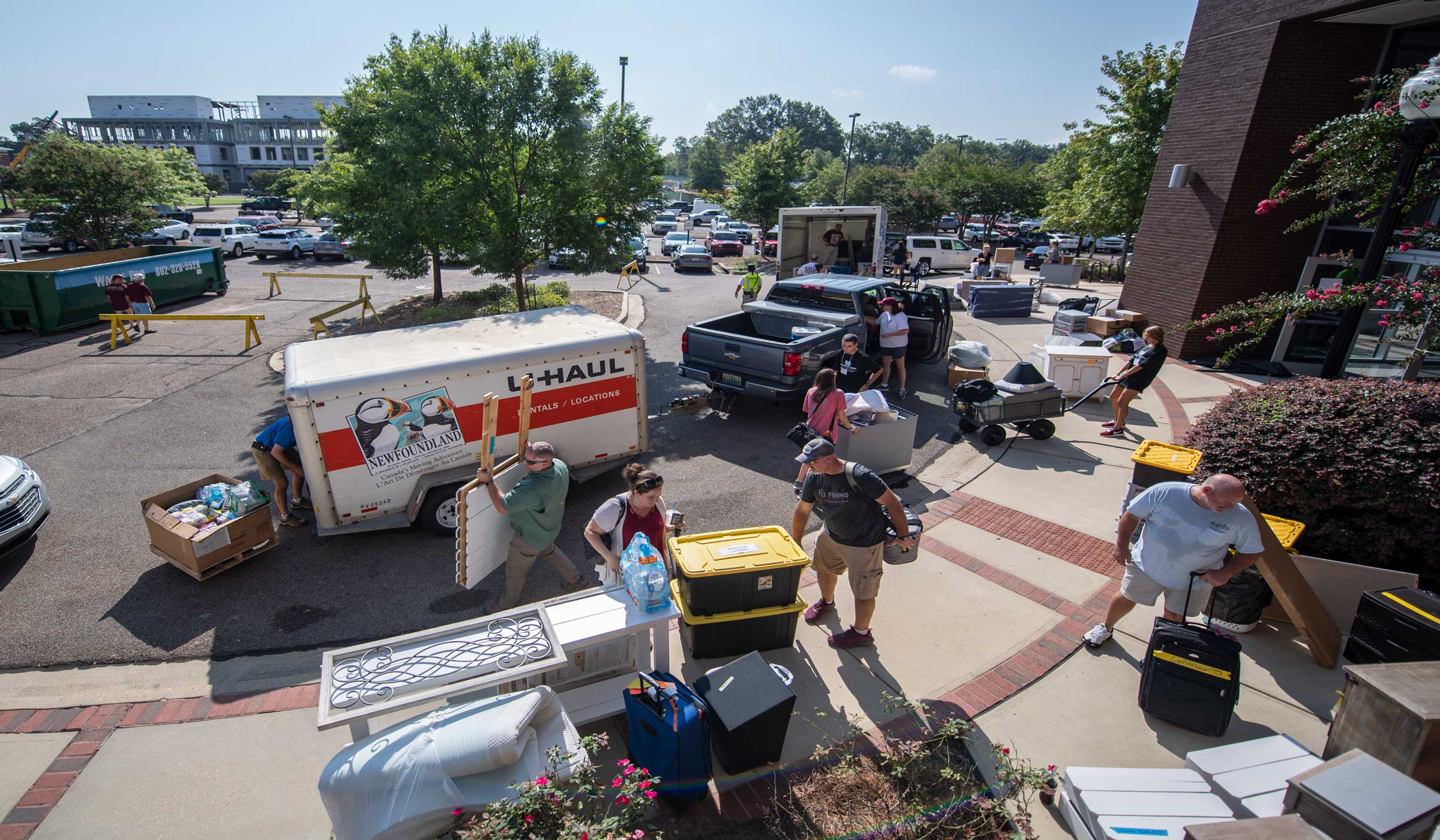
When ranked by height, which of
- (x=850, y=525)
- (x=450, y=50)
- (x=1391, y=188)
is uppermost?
(x=450, y=50)

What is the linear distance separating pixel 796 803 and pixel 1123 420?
8190 mm

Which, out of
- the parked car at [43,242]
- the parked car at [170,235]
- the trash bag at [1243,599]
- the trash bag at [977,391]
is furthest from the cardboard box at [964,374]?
the parked car at [43,242]

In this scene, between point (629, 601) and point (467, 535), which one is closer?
point (629, 601)

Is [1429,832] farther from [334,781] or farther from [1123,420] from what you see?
[1123,420]

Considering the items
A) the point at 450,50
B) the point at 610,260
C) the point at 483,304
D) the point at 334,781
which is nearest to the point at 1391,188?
the point at 334,781

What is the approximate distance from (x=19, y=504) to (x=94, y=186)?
2012 centimetres

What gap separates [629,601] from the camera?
4430 mm

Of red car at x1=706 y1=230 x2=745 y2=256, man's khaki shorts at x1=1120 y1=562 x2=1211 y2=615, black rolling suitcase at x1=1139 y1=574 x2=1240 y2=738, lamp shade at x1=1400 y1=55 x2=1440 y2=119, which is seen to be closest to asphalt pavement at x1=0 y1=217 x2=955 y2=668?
man's khaki shorts at x1=1120 y1=562 x2=1211 y2=615

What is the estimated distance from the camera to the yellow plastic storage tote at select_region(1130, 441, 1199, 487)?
608 cm

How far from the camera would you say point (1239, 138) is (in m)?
12.5

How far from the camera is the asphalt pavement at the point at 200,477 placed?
5.73 m

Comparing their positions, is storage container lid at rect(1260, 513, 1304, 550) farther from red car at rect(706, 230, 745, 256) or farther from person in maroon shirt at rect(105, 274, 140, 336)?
red car at rect(706, 230, 745, 256)

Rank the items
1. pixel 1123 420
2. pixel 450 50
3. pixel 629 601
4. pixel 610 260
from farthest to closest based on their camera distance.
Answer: pixel 610 260 < pixel 450 50 < pixel 1123 420 < pixel 629 601

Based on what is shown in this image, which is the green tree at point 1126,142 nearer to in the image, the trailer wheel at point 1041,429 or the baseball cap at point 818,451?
the trailer wheel at point 1041,429
